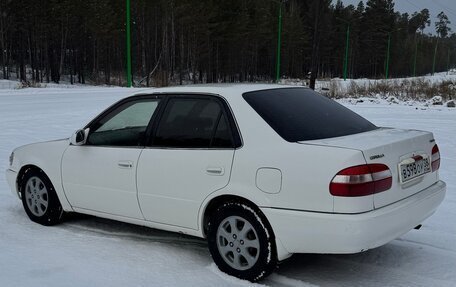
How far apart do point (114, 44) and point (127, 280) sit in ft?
205

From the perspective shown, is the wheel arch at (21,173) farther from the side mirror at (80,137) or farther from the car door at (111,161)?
the side mirror at (80,137)

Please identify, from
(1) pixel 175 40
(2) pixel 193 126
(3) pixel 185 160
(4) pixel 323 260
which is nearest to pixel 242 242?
(3) pixel 185 160

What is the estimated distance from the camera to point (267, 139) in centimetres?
374

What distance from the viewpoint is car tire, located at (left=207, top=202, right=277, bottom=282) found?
3707 mm

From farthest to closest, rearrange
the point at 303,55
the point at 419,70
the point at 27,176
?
the point at 419,70 < the point at 303,55 < the point at 27,176

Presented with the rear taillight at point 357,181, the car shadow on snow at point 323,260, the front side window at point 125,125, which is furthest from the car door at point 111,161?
the rear taillight at point 357,181

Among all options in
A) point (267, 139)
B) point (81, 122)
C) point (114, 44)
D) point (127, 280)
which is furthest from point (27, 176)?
point (114, 44)

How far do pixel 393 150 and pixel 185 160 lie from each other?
160cm

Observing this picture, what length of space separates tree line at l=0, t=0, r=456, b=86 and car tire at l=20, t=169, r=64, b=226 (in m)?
16.5

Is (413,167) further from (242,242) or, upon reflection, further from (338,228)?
(242,242)

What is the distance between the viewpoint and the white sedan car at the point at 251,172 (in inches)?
135

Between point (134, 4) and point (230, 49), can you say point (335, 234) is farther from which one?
point (230, 49)

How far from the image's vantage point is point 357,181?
11.1ft

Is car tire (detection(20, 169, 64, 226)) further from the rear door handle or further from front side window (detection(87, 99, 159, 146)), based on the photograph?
the rear door handle
